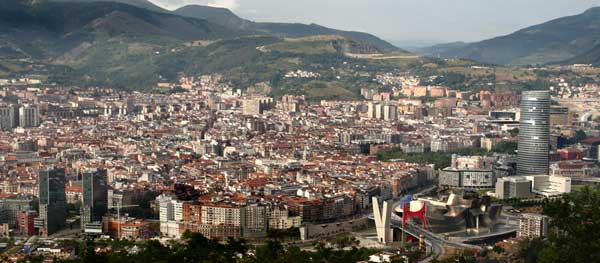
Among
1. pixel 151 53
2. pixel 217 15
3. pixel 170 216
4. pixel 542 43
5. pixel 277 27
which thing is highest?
pixel 217 15

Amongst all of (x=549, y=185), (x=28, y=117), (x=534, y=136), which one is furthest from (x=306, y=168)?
(x=28, y=117)

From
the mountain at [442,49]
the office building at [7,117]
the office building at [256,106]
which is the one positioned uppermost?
the mountain at [442,49]

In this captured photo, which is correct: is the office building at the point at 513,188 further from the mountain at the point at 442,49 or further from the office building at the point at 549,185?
the mountain at the point at 442,49

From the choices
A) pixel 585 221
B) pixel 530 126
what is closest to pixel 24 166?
pixel 530 126

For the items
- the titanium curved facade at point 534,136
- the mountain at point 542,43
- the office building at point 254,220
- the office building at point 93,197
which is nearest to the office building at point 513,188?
the titanium curved facade at point 534,136

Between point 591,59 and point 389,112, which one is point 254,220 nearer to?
point 389,112

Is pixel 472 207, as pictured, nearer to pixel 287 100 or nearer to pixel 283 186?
pixel 283 186
